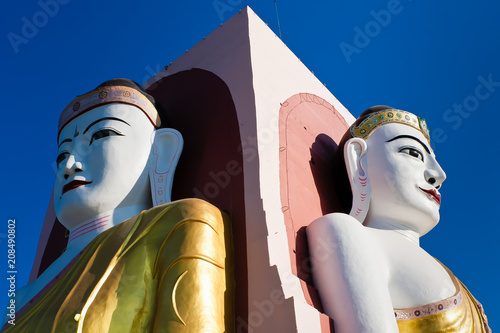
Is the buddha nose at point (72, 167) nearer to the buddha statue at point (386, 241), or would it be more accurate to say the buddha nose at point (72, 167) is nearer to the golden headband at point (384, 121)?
the buddha statue at point (386, 241)

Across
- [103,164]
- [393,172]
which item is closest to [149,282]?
[103,164]

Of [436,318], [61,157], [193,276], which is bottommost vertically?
[436,318]

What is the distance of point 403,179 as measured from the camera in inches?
144

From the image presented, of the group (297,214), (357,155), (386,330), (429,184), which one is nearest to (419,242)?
(429,184)

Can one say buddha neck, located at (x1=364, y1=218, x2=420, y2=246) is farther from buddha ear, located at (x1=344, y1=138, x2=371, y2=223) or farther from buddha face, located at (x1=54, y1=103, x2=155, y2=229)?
buddha face, located at (x1=54, y1=103, x2=155, y2=229)

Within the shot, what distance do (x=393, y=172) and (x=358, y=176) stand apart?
Answer: 249mm

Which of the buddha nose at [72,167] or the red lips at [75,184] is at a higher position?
the buddha nose at [72,167]

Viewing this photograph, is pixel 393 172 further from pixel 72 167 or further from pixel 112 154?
pixel 72 167

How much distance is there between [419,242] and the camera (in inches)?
150

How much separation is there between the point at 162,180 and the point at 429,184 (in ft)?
6.09

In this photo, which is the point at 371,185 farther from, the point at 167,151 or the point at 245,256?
the point at 167,151

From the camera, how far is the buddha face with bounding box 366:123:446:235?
366 cm

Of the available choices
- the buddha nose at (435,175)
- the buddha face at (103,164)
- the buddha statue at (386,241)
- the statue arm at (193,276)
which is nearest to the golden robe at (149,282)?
the statue arm at (193,276)

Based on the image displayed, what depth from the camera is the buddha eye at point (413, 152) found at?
3.82 metres
